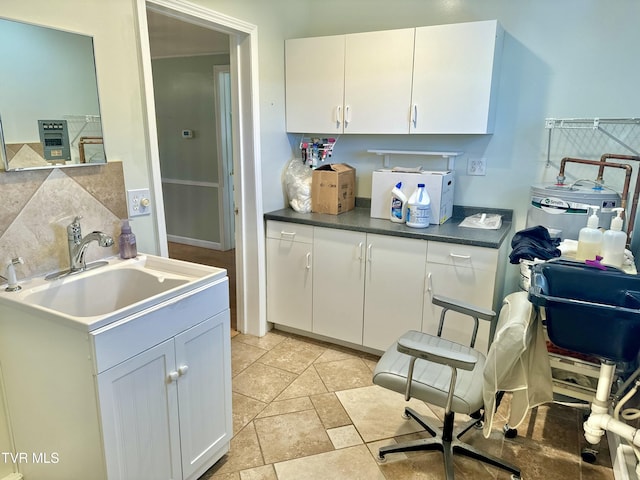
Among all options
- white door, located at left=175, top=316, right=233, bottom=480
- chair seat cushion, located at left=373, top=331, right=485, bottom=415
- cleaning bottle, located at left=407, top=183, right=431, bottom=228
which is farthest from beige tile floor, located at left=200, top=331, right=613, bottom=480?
cleaning bottle, located at left=407, top=183, right=431, bottom=228

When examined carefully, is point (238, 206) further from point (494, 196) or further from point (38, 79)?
point (494, 196)

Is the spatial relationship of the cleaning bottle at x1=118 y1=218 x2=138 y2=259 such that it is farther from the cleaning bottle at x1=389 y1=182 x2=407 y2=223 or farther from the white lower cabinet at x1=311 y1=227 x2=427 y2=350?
the cleaning bottle at x1=389 y1=182 x2=407 y2=223

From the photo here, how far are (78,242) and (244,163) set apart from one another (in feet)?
4.28

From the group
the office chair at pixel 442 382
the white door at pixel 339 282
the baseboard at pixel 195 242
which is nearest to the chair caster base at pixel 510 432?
the office chair at pixel 442 382

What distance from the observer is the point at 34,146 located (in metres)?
1.68

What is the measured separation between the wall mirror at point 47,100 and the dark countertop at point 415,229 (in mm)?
1350

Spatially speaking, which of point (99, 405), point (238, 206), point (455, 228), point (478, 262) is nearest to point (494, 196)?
point (455, 228)

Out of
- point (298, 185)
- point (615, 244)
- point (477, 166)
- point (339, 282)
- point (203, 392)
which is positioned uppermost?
point (477, 166)

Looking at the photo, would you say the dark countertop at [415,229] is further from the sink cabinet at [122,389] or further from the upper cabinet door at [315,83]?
the sink cabinet at [122,389]

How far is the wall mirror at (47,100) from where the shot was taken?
1603 mm

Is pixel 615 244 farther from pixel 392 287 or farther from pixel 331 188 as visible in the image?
pixel 331 188

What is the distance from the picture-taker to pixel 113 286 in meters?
1.92

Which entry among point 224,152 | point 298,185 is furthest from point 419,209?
point 224,152

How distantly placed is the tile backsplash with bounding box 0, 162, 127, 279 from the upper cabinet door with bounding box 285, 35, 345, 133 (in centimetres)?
142
